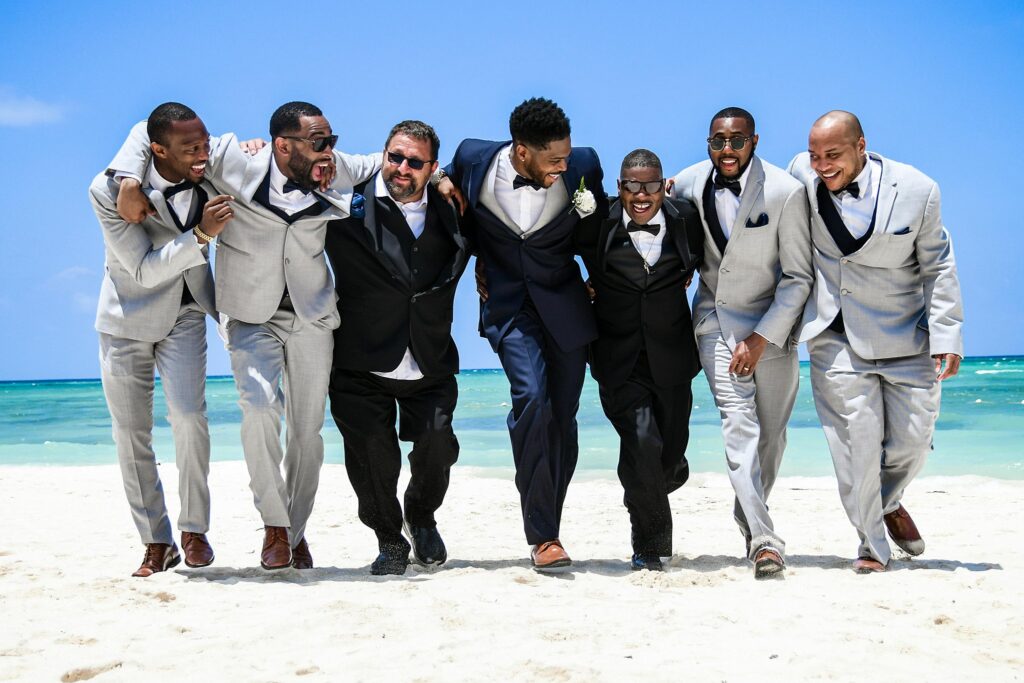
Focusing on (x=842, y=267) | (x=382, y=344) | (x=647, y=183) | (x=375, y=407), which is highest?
(x=647, y=183)

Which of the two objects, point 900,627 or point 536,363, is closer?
point 900,627

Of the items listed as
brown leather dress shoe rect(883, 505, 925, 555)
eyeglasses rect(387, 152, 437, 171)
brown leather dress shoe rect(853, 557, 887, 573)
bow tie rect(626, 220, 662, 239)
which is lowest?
brown leather dress shoe rect(853, 557, 887, 573)

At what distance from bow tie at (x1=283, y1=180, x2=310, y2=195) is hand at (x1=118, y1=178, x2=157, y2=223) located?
2.24 ft

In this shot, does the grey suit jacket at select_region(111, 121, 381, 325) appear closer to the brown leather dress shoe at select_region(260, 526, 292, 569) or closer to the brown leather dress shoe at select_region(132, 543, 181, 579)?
the brown leather dress shoe at select_region(260, 526, 292, 569)

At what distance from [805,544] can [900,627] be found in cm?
227

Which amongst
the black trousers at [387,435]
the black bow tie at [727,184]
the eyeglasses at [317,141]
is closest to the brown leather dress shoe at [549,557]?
the black trousers at [387,435]

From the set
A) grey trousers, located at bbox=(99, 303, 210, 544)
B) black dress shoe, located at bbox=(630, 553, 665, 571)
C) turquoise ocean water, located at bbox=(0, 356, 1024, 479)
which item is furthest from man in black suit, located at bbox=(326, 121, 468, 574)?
turquoise ocean water, located at bbox=(0, 356, 1024, 479)

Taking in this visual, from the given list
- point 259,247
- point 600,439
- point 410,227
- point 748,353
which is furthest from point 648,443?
point 600,439

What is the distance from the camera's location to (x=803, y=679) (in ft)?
11.4

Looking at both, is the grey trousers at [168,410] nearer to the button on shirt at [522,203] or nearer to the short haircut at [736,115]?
the button on shirt at [522,203]

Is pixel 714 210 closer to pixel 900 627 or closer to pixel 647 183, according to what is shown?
pixel 647 183

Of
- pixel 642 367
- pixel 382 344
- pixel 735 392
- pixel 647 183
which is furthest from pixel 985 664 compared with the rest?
pixel 382 344

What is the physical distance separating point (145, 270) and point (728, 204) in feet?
9.96

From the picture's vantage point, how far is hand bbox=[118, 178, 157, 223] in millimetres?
4883
